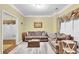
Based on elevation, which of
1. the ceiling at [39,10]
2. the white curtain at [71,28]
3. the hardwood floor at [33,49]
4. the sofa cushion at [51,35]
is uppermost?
the ceiling at [39,10]

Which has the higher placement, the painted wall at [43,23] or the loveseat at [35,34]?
the painted wall at [43,23]

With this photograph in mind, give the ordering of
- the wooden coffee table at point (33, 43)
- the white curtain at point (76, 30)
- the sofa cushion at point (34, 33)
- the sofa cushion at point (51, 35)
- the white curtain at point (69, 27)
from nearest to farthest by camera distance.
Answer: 1. the white curtain at point (76, 30)
2. the white curtain at point (69, 27)
3. the sofa cushion at point (51, 35)
4. the sofa cushion at point (34, 33)
5. the wooden coffee table at point (33, 43)

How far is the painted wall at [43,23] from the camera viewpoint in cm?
508

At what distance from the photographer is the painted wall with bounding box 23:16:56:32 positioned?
Answer: 5.08 meters

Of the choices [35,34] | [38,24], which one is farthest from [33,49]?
[38,24]

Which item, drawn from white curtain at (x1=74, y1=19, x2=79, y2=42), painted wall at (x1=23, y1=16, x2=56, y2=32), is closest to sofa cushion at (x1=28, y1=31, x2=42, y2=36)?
painted wall at (x1=23, y1=16, x2=56, y2=32)

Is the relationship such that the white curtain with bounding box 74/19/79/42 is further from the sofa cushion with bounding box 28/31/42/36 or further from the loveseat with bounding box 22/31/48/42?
the sofa cushion with bounding box 28/31/42/36

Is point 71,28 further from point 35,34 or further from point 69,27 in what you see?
point 35,34

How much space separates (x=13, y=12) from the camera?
4984 mm

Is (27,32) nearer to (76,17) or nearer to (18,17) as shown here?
(18,17)

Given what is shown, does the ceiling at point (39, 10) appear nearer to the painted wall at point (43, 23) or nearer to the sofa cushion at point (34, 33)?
the painted wall at point (43, 23)

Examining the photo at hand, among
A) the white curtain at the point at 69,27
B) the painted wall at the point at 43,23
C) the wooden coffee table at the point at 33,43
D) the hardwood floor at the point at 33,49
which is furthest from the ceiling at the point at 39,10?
the wooden coffee table at the point at 33,43
